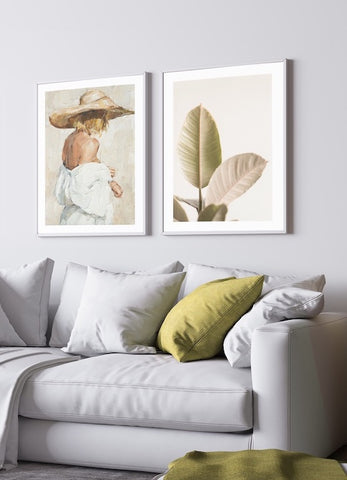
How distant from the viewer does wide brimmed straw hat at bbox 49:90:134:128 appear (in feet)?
16.2

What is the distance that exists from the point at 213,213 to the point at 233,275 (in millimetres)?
572

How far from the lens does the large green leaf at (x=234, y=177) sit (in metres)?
4.61

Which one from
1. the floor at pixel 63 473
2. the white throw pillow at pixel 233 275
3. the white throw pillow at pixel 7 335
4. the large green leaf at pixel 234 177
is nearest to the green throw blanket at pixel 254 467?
the floor at pixel 63 473

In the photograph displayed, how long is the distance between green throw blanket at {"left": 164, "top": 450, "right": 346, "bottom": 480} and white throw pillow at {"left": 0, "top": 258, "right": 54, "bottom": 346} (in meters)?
2.17

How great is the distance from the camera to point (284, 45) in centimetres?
456

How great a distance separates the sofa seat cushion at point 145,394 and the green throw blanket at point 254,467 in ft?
2.57

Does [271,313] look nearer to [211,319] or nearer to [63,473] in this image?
[211,319]

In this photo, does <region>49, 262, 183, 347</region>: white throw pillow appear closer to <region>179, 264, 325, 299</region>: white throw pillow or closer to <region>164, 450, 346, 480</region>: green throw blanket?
<region>179, 264, 325, 299</region>: white throw pillow

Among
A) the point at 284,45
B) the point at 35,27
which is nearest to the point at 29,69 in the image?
the point at 35,27

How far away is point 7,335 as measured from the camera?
4516 mm

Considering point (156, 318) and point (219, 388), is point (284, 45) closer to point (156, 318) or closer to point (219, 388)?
point (156, 318)

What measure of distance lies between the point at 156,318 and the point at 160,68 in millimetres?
1491

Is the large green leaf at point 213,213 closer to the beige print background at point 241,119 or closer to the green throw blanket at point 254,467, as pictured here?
the beige print background at point 241,119

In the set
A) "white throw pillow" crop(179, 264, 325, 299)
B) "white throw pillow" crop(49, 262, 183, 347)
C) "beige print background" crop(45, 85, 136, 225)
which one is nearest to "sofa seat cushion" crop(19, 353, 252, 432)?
"white throw pillow" crop(179, 264, 325, 299)
